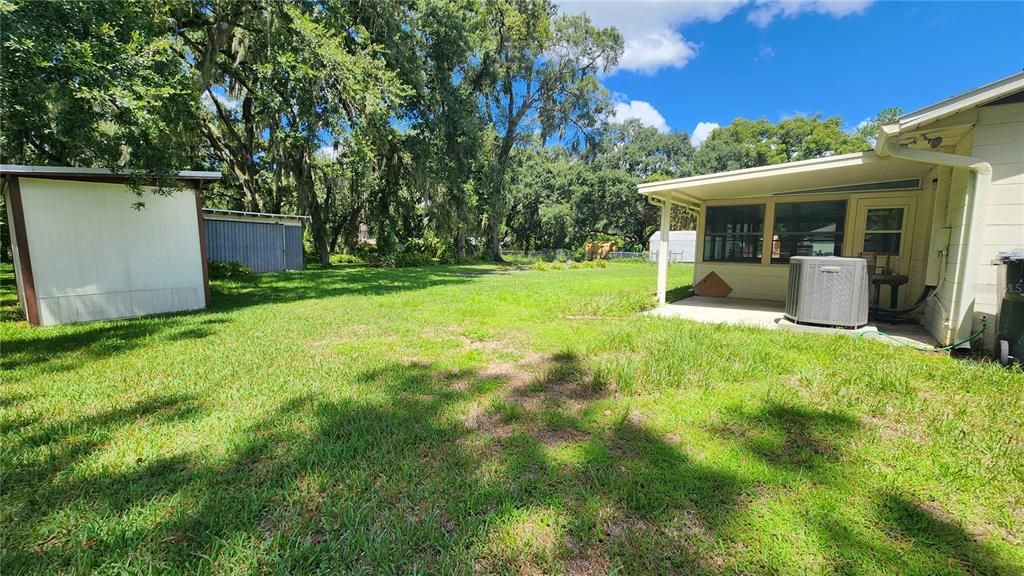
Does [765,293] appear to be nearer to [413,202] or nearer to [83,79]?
[83,79]

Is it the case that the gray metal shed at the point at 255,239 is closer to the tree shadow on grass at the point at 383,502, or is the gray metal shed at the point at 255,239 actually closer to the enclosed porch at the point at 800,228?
the tree shadow on grass at the point at 383,502

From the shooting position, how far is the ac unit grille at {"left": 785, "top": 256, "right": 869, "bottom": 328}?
5020 millimetres

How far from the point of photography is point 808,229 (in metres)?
7.64

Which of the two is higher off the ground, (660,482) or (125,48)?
(125,48)

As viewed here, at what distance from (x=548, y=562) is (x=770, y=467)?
1.45m

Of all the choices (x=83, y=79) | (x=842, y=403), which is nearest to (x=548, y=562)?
(x=842, y=403)

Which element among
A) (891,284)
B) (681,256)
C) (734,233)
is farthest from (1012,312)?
(681,256)

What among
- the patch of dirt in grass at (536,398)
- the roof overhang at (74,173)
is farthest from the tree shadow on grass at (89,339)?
the patch of dirt in grass at (536,398)

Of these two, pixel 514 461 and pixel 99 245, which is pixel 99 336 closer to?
pixel 99 245

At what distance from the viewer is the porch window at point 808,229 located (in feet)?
24.0

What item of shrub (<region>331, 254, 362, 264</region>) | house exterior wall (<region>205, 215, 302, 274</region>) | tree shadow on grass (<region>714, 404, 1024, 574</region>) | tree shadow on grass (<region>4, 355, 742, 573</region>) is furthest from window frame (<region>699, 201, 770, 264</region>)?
shrub (<region>331, 254, 362, 264</region>)

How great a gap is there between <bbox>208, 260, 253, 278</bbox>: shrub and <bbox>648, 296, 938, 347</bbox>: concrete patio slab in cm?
1287

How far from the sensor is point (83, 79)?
5.16 meters

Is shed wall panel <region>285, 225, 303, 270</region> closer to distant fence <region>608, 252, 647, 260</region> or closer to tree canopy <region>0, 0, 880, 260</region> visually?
tree canopy <region>0, 0, 880, 260</region>
